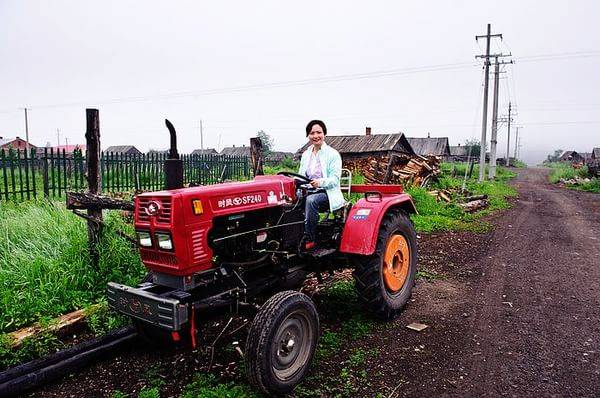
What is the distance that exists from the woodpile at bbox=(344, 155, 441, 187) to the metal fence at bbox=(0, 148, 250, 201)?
5.04 metres

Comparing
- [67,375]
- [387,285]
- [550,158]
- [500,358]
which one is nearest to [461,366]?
[500,358]

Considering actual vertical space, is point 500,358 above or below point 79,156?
below

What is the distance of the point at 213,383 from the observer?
3105mm

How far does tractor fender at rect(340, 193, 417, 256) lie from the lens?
3.93m

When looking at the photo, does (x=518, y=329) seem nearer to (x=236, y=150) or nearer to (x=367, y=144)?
(x=367, y=144)

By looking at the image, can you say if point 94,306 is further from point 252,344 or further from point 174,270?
point 252,344

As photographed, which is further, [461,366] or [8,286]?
[8,286]

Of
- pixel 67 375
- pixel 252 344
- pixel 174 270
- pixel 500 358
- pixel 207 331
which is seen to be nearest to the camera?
pixel 252 344

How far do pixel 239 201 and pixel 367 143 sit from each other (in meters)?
24.4

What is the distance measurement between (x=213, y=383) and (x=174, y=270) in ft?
2.91

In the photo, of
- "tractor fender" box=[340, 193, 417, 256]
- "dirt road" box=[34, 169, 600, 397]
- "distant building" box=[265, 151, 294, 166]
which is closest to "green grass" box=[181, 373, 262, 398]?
"dirt road" box=[34, 169, 600, 397]

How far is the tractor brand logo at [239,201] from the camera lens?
3.14 meters

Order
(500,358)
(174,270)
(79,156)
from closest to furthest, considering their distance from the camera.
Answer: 1. (174,270)
2. (500,358)
3. (79,156)

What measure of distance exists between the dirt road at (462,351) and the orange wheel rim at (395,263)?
13.2 inches
